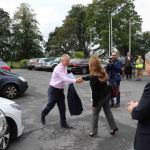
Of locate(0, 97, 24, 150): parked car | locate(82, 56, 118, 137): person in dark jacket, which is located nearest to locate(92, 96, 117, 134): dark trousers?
locate(82, 56, 118, 137): person in dark jacket

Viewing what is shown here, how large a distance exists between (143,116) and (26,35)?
239 ft

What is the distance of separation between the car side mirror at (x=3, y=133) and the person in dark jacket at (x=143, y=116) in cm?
300

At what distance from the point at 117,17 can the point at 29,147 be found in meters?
51.8

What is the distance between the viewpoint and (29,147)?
6750 millimetres

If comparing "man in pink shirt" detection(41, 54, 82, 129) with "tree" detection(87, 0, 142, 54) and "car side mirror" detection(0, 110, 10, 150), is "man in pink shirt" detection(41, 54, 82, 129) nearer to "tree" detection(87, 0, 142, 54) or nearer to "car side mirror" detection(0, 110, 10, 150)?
"car side mirror" detection(0, 110, 10, 150)

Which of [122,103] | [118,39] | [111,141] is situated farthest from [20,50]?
[111,141]

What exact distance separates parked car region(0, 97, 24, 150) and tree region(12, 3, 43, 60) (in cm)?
6727

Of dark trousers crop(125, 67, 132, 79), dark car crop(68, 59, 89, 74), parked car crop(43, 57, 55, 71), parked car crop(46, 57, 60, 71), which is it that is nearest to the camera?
dark trousers crop(125, 67, 132, 79)

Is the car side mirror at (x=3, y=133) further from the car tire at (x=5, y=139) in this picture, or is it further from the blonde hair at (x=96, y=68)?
the blonde hair at (x=96, y=68)

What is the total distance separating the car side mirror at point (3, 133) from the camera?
606 centimetres

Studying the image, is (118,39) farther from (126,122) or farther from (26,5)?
(126,122)

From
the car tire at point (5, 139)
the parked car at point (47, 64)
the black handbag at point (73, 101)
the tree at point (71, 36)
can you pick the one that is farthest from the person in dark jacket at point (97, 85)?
the tree at point (71, 36)

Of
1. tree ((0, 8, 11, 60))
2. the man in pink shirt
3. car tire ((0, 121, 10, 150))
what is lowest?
car tire ((0, 121, 10, 150))

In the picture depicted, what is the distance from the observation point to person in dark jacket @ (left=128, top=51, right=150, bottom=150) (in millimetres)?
→ 3462
